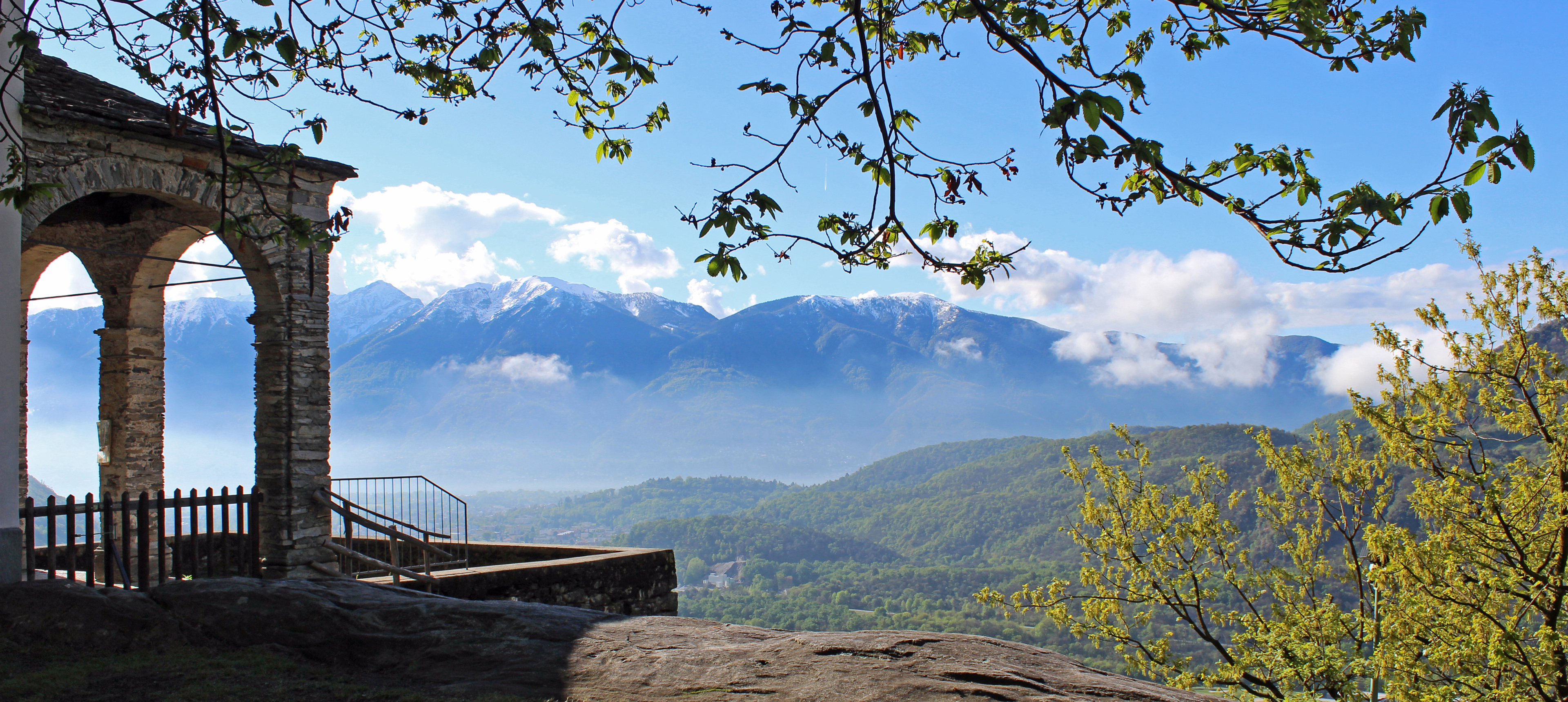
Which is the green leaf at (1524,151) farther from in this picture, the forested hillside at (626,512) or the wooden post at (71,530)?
the forested hillside at (626,512)

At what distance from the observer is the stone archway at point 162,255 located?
841 centimetres

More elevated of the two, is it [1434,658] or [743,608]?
[1434,658]

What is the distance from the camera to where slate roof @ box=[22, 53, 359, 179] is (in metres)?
8.17

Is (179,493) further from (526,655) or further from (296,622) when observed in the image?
(526,655)

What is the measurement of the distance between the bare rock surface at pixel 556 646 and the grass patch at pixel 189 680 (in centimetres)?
21

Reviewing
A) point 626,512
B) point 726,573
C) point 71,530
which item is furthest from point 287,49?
point 626,512

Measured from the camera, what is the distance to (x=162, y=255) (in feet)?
41.6

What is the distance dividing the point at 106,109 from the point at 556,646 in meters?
7.21

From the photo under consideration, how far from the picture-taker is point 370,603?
687cm

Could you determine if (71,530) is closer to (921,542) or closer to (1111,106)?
(1111,106)

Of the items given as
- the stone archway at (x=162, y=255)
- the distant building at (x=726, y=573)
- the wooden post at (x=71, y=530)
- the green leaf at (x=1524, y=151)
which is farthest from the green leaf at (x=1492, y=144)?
the distant building at (x=726, y=573)

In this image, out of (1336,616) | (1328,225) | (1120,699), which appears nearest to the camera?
(1328,225)

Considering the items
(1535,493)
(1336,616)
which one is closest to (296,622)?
(1336,616)

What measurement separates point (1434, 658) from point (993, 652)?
17.8ft
